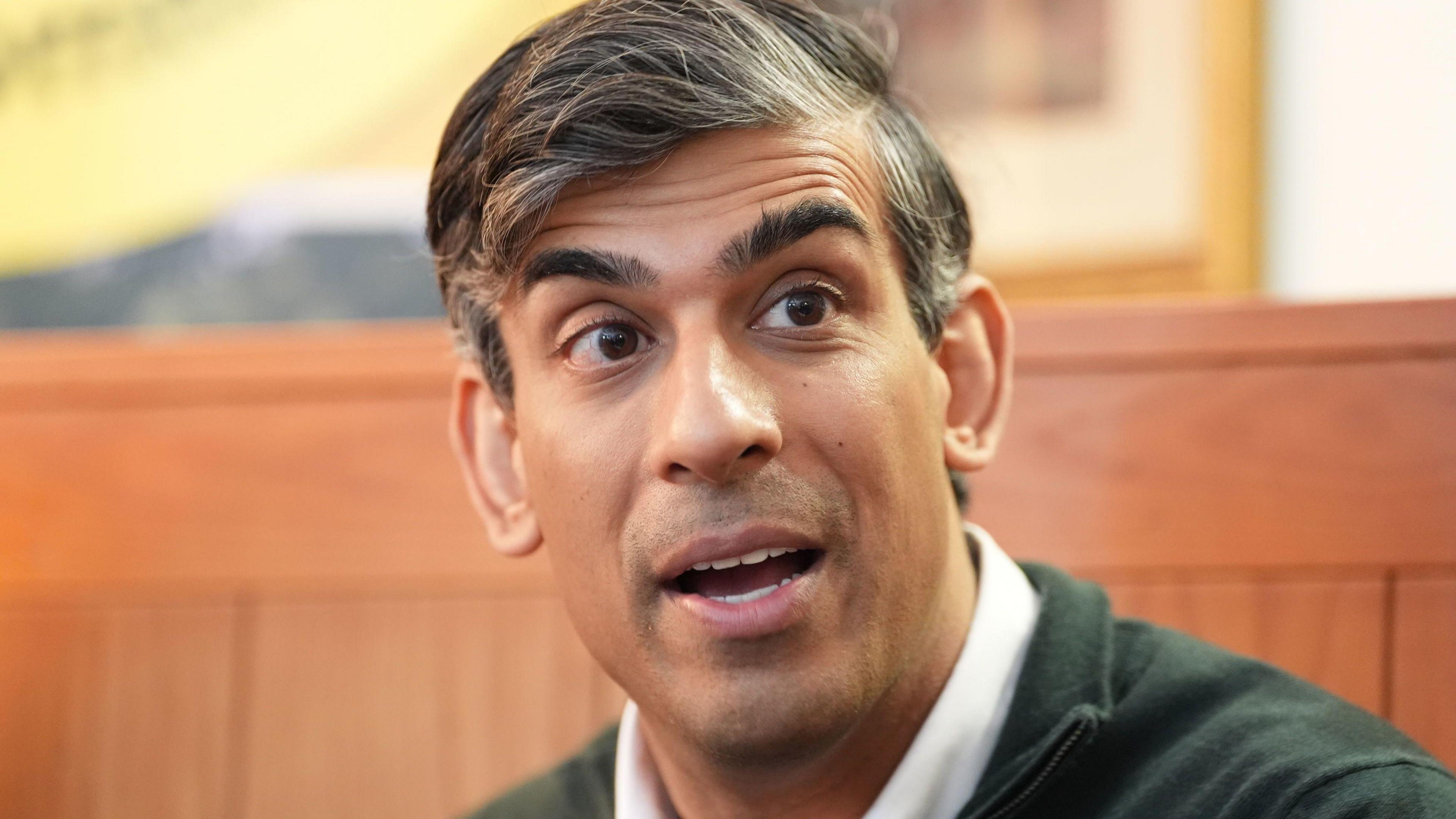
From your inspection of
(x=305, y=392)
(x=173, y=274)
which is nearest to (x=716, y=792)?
(x=305, y=392)

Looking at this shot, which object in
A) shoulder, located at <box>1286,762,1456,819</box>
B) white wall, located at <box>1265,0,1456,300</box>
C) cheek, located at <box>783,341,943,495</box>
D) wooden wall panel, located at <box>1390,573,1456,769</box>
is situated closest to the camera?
shoulder, located at <box>1286,762,1456,819</box>

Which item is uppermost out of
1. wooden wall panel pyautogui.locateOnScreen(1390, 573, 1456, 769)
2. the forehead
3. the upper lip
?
the forehead

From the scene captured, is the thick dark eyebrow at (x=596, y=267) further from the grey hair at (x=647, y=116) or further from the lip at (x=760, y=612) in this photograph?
the lip at (x=760, y=612)

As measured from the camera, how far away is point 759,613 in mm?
967

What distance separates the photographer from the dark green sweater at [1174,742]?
3.02 feet

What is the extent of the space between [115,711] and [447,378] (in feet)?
1.95

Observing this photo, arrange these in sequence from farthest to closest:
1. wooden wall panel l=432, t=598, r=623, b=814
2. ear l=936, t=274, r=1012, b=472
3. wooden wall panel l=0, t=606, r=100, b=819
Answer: wooden wall panel l=0, t=606, r=100, b=819, wooden wall panel l=432, t=598, r=623, b=814, ear l=936, t=274, r=1012, b=472

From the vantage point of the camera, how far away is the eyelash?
104cm

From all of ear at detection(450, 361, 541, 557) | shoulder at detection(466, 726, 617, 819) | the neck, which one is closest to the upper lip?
the neck

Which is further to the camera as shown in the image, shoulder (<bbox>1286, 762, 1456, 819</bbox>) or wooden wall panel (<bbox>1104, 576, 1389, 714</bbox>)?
wooden wall panel (<bbox>1104, 576, 1389, 714</bbox>)

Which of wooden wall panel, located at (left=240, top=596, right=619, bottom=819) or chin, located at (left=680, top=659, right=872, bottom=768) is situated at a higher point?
chin, located at (left=680, top=659, right=872, bottom=768)

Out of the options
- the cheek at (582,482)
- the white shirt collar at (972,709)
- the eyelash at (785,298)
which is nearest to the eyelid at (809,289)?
the eyelash at (785,298)

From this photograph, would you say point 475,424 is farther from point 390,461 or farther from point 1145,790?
point 1145,790

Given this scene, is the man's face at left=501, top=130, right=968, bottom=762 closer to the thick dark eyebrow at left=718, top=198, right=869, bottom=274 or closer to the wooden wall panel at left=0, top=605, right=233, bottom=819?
the thick dark eyebrow at left=718, top=198, right=869, bottom=274
